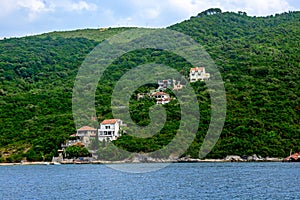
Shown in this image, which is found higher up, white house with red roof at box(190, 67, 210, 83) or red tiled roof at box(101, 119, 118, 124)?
white house with red roof at box(190, 67, 210, 83)

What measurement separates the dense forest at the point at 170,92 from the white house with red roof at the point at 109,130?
2101 mm

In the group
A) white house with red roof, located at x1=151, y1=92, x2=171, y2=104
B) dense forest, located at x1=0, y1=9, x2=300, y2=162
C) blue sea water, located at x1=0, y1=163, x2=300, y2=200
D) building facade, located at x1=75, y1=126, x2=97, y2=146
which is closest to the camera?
blue sea water, located at x1=0, y1=163, x2=300, y2=200

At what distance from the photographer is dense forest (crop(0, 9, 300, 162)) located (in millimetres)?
62156

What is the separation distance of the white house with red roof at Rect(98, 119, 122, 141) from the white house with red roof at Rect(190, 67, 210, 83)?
24572 millimetres

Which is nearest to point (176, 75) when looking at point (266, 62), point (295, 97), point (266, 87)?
point (266, 62)

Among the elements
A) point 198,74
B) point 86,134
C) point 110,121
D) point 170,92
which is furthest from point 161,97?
point 86,134

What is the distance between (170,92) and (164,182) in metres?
41.7

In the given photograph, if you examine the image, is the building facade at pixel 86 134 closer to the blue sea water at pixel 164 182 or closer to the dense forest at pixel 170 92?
the dense forest at pixel 170 92

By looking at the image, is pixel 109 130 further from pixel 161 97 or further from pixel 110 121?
pixel 161 97

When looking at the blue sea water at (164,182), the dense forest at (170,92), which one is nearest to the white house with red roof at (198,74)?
the dense forest at (170,92)

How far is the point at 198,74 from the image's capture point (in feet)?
291

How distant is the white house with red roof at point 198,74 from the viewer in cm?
8819

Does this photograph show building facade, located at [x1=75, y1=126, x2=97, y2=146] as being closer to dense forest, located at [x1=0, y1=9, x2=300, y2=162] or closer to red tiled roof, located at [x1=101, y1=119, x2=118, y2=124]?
dense forest, located at [x1=0, y1=9, x2=300, y2=162]

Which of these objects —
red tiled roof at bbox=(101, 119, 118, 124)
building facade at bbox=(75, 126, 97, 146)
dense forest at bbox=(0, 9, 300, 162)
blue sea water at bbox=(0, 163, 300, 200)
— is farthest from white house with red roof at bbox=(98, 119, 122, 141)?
blue sea water at bbox=(0, 163, 300, 200)
